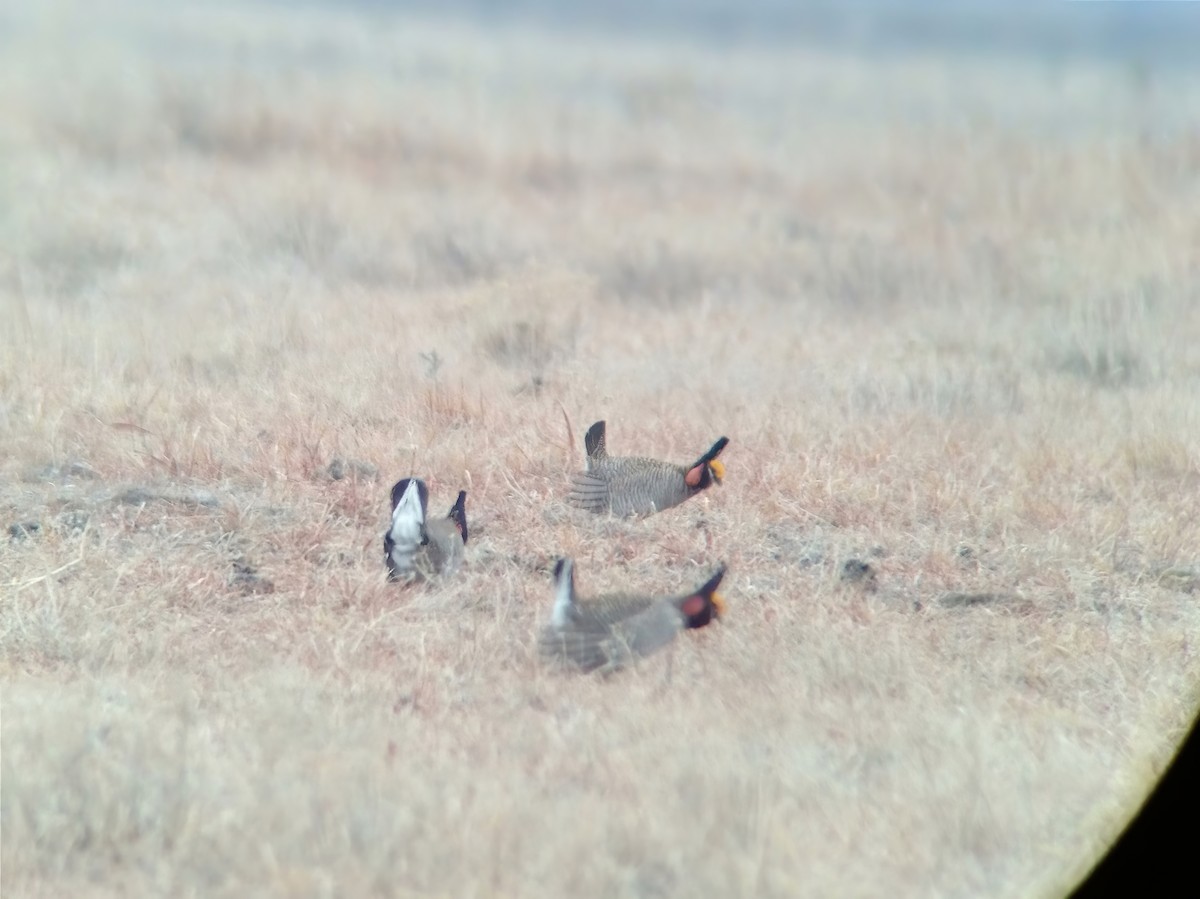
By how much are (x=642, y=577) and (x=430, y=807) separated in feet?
8.08

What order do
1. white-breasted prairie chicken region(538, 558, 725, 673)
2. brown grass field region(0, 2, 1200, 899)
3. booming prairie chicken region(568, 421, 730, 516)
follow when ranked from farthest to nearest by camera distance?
booming prairie chicken region(568, 421, 730, 516)
white-breasted prairie chicken region(538, 558, 725, 673)
brown grass field region(0, 2, 1200, 899)

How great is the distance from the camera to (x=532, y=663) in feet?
15.7

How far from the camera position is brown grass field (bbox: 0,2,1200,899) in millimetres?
3523

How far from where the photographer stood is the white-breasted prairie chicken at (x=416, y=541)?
17.5 feet

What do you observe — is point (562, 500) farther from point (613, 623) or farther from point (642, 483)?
point (613, 623)

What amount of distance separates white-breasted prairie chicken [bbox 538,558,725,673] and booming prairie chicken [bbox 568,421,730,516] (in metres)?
1.60

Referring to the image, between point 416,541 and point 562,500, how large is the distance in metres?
1.45

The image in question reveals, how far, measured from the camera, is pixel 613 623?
4.61m

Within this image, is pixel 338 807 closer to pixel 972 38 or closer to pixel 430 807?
pixel 430 807

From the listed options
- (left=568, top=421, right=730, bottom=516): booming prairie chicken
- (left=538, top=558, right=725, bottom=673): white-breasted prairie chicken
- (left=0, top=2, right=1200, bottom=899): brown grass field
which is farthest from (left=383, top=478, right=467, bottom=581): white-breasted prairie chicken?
(left=568, top=421, right=730, bottom=516): booming prairie chicken

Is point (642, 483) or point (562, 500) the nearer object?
point (642, 483)

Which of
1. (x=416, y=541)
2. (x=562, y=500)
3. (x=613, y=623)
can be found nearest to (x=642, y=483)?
(x=562, y=500)

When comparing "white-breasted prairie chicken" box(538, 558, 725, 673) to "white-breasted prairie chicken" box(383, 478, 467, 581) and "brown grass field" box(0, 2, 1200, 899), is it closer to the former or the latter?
"brown grass field" box(0, 2, 1200, 899)

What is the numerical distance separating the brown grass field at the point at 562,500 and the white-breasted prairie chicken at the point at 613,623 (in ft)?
0.33
